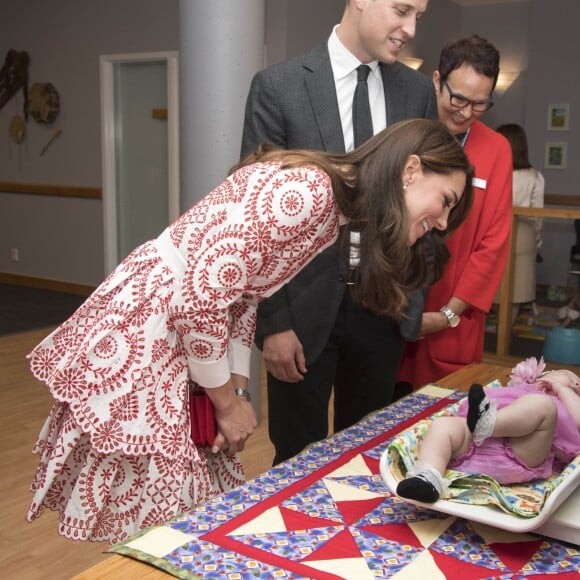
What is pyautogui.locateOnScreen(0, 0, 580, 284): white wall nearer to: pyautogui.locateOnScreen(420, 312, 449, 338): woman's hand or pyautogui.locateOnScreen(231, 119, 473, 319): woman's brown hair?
pyautogui.locateOnScreen(420, 312, 449, 338): woman's hand

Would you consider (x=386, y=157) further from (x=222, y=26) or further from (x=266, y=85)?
(x=222, y=26)

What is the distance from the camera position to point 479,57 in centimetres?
218

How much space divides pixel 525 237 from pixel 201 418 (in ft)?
11.5

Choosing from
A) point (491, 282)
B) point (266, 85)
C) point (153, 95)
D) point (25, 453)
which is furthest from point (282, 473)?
point (153, 95)

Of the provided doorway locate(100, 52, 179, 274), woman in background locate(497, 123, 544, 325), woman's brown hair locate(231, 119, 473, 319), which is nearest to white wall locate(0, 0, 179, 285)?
doorway locate(100, 52, 179, 274)

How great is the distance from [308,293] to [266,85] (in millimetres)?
513

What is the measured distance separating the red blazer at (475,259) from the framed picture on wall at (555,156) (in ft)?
18.8

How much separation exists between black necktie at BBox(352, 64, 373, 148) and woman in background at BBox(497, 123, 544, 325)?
284 cm

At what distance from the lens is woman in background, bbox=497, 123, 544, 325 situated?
15.1 ft

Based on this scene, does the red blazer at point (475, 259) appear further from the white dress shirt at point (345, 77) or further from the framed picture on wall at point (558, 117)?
the framed picture on wall at point (558, 117)

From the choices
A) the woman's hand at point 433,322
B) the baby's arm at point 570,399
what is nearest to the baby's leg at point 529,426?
the baby's arm at point 570,399

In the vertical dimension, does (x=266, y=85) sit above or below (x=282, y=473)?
above

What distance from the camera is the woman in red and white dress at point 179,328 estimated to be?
1.37 meters

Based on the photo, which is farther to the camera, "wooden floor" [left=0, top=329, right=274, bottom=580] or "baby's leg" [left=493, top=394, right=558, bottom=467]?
"wooden floor" [left=0, top=329, right=274, bottom=580]
